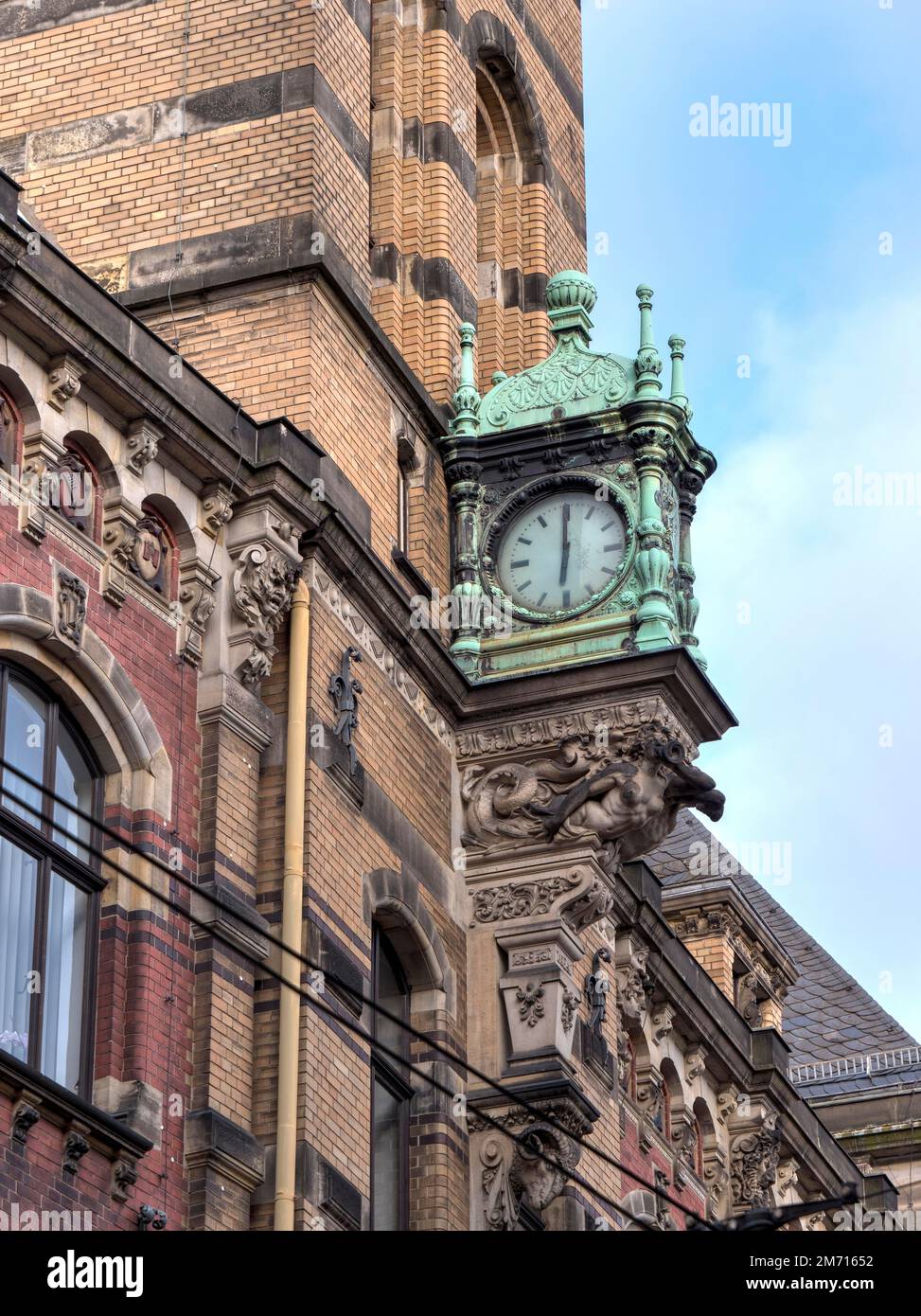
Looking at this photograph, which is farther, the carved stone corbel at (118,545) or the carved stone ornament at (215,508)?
the carved stone ornament at (215,508)

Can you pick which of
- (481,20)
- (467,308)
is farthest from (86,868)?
(481,20)

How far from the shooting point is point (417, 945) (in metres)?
25.5

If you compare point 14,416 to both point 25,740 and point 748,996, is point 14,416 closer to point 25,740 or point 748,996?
point 25,740

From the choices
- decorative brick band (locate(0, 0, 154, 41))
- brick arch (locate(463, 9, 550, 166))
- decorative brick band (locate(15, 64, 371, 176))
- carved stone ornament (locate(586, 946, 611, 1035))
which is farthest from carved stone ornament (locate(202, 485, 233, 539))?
brick arch (locate(463, 9, 550, 166))

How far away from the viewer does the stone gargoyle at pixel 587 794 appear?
26.4 m

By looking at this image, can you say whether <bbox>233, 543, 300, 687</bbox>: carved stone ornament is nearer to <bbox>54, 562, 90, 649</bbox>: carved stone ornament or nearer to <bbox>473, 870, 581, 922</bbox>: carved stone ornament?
<bbox>54, 562, 90, 649</bbox>: carved stone ornament

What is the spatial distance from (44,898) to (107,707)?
5.46 ft

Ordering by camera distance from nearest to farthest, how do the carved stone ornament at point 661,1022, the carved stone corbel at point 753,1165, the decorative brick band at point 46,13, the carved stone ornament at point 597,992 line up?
the carved stone ornament at point 597,992 < the decorative brick band at point 46,13 < the carved stone ornament at point 661,1022 < the carved stone corbel at point 753,1165

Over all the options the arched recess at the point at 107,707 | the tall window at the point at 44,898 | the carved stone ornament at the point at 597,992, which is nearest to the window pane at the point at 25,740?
the tall window at the point at 44,898

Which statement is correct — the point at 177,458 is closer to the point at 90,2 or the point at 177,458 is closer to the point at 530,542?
the point at 530,542

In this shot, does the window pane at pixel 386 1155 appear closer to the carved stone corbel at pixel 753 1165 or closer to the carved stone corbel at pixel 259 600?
the carved stone corbel at pixel 259 600

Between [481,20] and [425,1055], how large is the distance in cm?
1177

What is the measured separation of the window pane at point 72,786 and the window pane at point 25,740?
21 centimetres

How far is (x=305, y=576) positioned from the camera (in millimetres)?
24500
